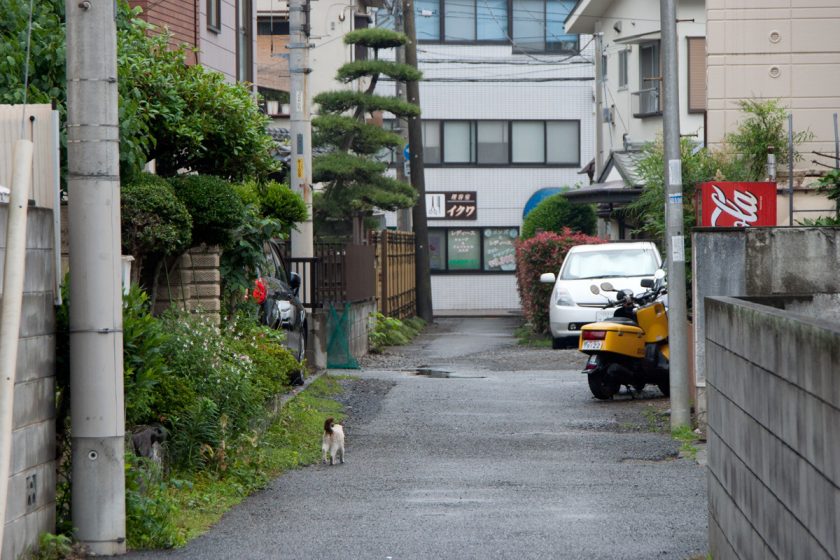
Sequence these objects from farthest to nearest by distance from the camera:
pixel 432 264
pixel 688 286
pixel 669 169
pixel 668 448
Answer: pixel 432 264 < pixel 688 286 < pixel 669 169 < pixel 668 448

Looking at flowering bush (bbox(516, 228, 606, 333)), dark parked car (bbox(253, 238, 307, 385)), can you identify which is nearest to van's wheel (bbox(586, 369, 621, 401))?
dark parked car (bbox(253, 238, 307, 385))

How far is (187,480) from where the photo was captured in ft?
26.2

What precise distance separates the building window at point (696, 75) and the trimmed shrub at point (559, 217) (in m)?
5.34

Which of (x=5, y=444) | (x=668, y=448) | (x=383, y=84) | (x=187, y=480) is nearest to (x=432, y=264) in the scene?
(x=383, y=84)

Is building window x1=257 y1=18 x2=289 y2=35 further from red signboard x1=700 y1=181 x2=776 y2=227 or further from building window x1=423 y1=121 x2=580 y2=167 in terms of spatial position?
red signboard x1=700 y1=181 x2=776 y2=227

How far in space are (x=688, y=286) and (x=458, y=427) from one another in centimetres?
334

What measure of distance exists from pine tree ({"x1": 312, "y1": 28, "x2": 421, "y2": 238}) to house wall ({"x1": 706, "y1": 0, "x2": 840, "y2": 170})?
34.9 feet

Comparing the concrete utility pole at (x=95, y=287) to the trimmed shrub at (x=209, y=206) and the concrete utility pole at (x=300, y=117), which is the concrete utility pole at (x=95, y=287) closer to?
the trimmed shrub at (x=209, y=206)

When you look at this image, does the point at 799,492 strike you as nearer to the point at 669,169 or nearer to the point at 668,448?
the point at 668,448

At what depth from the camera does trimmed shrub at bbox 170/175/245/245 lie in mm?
10031

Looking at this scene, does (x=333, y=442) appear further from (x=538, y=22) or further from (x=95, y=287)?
(x=538, y=22)

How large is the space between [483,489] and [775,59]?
11484 mm

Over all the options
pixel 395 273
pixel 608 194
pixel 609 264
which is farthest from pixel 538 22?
pixel 609 264

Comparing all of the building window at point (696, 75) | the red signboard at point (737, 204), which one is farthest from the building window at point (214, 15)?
the building window at point (696, 75)
